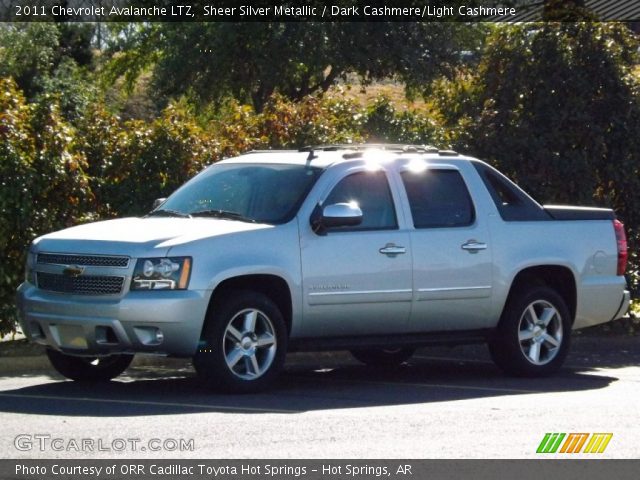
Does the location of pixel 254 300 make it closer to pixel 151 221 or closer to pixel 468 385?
pixel 151 221

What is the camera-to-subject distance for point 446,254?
11000 millimetres

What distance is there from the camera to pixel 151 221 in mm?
10453

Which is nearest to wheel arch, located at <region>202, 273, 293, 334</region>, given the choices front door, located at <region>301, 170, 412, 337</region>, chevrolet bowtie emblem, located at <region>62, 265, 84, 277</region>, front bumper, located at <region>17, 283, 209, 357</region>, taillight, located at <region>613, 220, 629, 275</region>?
front door, located at <region>301, 170, 412, 337</region>

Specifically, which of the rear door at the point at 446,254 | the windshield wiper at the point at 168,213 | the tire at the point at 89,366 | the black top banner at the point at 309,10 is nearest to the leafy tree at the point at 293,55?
the black top banner at the point at 309,10

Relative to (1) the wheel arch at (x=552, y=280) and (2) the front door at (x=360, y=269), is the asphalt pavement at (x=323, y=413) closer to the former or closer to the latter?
(2) the front door at (x=360, y=269)

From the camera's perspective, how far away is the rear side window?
1111 centimetres

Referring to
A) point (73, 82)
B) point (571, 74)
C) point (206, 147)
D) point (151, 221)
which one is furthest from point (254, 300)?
point (73, 82)

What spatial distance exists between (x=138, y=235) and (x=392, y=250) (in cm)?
217

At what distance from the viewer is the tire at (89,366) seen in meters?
10.6

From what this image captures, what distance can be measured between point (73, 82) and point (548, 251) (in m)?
36.2

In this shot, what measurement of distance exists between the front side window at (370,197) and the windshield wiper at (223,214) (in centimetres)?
78

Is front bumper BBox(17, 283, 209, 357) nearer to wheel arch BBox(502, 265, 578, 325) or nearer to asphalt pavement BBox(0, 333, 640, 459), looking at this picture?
asphalt pavement BBox(0, 333, 640, 459)

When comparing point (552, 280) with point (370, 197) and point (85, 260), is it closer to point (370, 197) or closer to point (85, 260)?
point (370, 197)

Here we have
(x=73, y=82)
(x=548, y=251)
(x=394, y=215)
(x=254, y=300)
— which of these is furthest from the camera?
(x=73, y=82)
